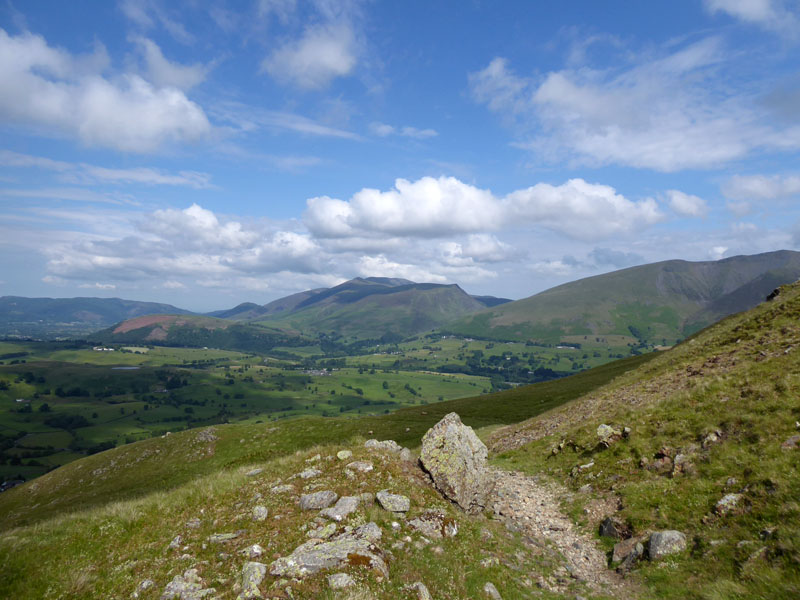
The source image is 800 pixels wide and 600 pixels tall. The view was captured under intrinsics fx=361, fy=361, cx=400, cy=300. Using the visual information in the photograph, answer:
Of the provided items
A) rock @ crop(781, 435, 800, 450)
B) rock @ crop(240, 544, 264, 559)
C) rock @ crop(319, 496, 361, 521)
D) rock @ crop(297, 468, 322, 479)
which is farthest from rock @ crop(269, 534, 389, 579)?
rock @ crop(781, 435, 800, 450)

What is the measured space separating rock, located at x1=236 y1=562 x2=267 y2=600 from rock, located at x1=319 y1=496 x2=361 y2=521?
11.3 ft

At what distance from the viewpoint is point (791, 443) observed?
16.1 m

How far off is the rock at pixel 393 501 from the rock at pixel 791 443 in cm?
1689

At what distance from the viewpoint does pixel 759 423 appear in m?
18.4

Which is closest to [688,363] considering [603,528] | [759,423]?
[759,423]

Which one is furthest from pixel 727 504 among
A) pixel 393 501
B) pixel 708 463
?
pixel 393 501

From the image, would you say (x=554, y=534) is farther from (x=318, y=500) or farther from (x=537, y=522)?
(x=318, y=500)

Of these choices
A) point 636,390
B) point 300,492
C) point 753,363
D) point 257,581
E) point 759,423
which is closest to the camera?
point 257,581

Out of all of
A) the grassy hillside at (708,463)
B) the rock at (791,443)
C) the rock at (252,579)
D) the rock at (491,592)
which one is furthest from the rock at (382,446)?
the rock at (791,443)

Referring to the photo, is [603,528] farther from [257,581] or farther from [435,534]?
[257,581]

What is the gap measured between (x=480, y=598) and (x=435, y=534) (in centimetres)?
307

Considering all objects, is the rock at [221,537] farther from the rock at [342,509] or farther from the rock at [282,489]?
the rock at [342,509]

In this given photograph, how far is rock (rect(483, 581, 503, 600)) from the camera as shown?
41.3 ft

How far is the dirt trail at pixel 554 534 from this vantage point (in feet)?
46.8
